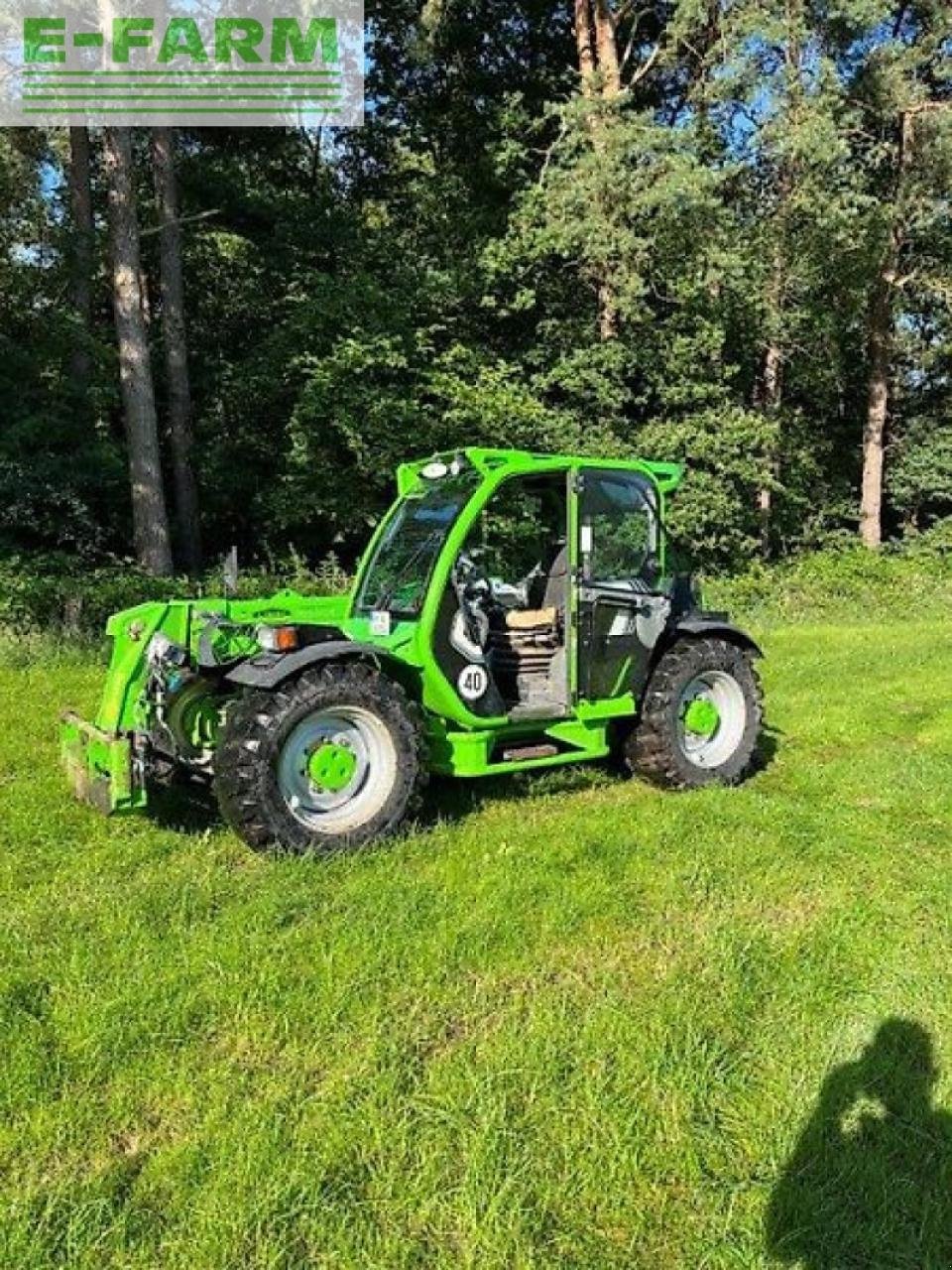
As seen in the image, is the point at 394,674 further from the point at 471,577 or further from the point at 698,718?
the point at 698,718

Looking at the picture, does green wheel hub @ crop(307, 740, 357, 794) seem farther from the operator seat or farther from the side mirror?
the operator seat

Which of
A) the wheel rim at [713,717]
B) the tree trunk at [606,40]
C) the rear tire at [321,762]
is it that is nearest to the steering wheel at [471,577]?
the rear tire at [321,762]

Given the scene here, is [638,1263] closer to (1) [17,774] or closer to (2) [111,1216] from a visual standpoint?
(2) [111,1216]

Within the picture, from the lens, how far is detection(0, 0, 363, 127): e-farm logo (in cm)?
1491

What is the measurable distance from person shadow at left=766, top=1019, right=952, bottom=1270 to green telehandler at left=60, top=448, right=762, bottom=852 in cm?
241

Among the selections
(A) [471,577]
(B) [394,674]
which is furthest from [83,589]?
(B) [394,674]

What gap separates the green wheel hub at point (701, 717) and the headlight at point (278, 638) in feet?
8.56

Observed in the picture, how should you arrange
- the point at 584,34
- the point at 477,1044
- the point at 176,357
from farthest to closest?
1. the point at 584,34
2. the point at 176,357
3. the point at 477,1044

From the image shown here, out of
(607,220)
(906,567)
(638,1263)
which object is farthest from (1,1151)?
(906,567)

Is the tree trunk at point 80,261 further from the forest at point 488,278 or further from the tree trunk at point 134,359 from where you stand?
the tree trunk at point 134,359

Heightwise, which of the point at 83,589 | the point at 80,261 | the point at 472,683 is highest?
the point at 80,261

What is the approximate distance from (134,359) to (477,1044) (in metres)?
13.1

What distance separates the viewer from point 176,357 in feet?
59.4

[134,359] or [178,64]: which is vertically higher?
[178,64]
